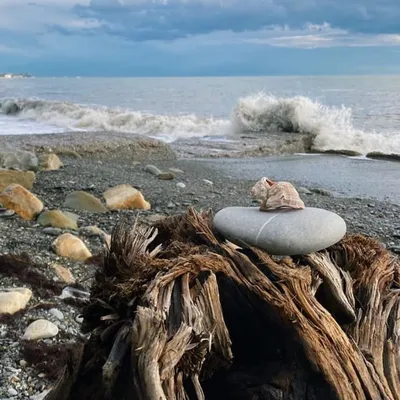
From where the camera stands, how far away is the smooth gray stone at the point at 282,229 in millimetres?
2562

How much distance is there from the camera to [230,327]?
91.7 inches

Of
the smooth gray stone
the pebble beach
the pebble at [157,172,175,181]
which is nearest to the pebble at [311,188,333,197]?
the pebble beach

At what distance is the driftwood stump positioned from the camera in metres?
2.03

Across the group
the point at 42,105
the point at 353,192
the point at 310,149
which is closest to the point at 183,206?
the point at 353,192

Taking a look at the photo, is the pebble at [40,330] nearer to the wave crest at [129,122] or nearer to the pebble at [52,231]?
the pebble at [52,231]

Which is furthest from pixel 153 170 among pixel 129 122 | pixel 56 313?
pixel 129 122

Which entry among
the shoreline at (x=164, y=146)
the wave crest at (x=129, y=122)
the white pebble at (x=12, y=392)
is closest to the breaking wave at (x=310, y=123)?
the shoreline at (x=164, y=146)

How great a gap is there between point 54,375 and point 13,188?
4.32 metres

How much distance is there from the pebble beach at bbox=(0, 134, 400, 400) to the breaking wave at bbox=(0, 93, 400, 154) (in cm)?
650

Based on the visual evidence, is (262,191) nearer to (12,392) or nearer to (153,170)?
(12,392)

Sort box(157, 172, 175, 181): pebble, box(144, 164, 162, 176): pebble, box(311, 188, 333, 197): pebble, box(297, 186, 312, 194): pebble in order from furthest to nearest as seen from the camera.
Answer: box(144, 164, 162, 176): pebble → box(157, 172, 175, 181): pebble → box(311, 188, 333, 197): pebble → box(297, 186, 312, 194): pebble

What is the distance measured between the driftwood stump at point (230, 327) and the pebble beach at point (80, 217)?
538 millimetres

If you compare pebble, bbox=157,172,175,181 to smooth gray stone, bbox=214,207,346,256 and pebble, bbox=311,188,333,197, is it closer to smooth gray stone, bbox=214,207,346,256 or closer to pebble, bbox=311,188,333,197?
pebble, bbox=311,188,333,197

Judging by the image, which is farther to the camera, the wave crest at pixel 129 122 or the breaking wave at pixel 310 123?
the wave crest at pixel 129 122
